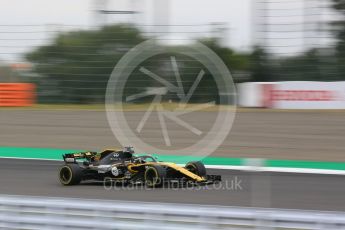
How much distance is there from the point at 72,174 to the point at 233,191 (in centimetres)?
232

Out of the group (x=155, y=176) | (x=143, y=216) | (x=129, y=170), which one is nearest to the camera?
(x=143, y=216)

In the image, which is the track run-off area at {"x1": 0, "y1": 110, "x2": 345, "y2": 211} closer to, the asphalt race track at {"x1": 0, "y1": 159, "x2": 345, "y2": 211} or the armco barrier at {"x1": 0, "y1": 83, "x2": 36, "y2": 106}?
the asphalt race track at {"x1": 0, "y1": 159, "x2": 345, "y2": 211}

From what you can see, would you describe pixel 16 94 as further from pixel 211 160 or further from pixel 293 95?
pixel 211 160

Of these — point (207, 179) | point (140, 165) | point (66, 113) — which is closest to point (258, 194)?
point (207, 179)

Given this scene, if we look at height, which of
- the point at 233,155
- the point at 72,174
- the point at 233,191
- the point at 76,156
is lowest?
the point at 233,155

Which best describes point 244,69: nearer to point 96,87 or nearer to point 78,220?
point 96,87

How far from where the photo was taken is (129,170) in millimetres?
9078

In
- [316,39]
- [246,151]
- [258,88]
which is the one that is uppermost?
[316,39]

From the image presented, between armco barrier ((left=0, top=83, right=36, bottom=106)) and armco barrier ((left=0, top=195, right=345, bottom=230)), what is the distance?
12772 millimetres

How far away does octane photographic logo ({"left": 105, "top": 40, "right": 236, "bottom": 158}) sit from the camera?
1479cm

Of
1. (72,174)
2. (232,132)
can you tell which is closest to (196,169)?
(72,174)

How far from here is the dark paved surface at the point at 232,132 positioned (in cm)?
1370

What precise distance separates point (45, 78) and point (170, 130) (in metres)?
4.52

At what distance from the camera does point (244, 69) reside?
17.2 m
